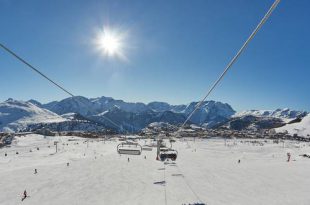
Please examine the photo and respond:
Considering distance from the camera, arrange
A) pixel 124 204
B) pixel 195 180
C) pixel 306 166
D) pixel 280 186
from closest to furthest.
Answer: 1. pixel 124 204
2. pixel 280 186
3. pixel 195 180
4. pixel 306 166

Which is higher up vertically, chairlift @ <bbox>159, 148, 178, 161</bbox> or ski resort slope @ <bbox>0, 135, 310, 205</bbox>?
chairlift @ <bbox>159, 148, 178, 161</bbox>

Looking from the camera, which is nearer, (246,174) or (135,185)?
(135,185)

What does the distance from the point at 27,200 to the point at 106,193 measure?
320 inches

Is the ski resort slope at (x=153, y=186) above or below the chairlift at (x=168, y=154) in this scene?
below

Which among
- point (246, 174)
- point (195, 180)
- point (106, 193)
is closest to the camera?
point (106, 193)

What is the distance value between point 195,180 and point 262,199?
11.6m

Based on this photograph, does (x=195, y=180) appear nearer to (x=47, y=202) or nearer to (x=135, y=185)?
(x=135, y=185)

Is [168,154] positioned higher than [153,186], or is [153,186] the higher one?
[168,154]

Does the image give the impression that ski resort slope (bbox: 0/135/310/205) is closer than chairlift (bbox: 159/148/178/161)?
Yes

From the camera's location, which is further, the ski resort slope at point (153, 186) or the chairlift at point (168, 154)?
the chairlift at point (168, 154)

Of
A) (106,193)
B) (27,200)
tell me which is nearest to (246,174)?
(106,193)

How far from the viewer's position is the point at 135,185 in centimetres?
3634

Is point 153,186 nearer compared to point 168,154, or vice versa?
point 153,186

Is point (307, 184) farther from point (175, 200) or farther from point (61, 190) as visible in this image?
point (61, 190)
